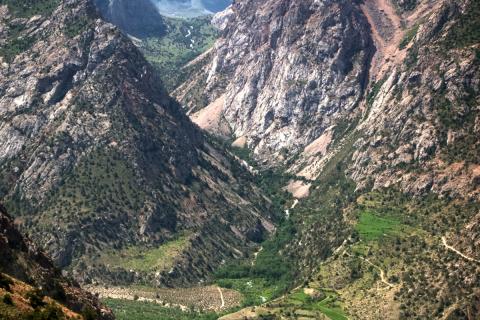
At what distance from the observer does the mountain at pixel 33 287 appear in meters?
121

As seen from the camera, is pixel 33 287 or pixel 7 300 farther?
pixel 33 287

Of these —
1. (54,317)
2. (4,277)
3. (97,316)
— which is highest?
(4,277)

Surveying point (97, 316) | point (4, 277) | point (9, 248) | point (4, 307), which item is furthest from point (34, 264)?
point (4, 307)

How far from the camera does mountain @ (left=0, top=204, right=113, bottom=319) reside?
121 metres

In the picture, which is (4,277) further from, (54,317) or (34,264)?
(34,264)

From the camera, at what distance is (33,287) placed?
5433 inches

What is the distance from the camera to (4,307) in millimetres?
115938

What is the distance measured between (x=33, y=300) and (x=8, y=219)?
36.1 metres

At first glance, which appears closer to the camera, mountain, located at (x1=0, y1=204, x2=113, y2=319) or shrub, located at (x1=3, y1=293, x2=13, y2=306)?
shrub, located at (x1=3, y1=293, x2=13, y2=306)

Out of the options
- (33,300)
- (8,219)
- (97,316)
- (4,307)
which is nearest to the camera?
(4,307)

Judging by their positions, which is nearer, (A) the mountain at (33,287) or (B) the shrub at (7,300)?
(B) the shrub at (7,300)

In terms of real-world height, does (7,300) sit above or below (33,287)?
above

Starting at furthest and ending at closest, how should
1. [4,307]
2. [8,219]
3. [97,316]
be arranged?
[8,219]
[97,316]
[4,307]

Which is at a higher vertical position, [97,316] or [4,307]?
[4,307]
